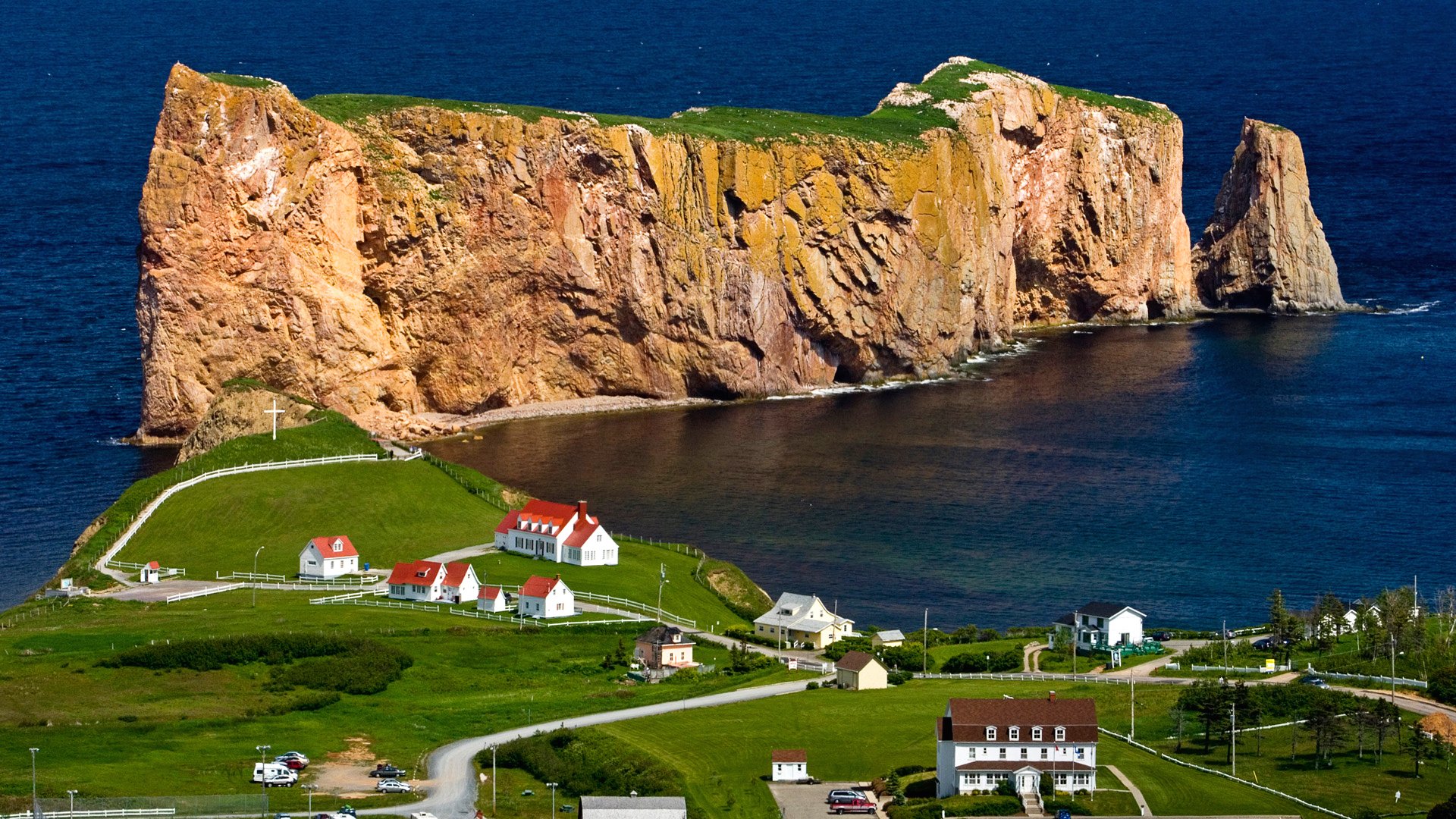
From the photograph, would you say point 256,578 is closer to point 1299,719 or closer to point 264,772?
point 264,772

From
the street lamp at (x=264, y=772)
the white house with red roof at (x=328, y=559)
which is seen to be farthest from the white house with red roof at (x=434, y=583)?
the street lamp at (x=264, y=772)

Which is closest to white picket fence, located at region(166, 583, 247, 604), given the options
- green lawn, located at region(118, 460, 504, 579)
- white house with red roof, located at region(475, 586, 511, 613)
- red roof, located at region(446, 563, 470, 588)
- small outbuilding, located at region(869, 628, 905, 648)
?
green lawn, located at region(118, 460, 504, 579)

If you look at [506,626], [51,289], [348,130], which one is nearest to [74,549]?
[506,626]

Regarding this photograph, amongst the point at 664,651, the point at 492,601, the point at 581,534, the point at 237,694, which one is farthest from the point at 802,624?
the point at 237,694

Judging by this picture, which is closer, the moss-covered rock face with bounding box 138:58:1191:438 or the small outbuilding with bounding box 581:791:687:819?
the small outbuilding with bounding box 581:791:687:819

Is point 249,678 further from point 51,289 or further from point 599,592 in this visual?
point 51,289

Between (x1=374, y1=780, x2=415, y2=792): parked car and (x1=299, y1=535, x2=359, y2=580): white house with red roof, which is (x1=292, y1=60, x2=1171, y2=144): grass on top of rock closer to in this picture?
A: (x1=299, y1=535, x2=359, y2=580): white house with red roof
